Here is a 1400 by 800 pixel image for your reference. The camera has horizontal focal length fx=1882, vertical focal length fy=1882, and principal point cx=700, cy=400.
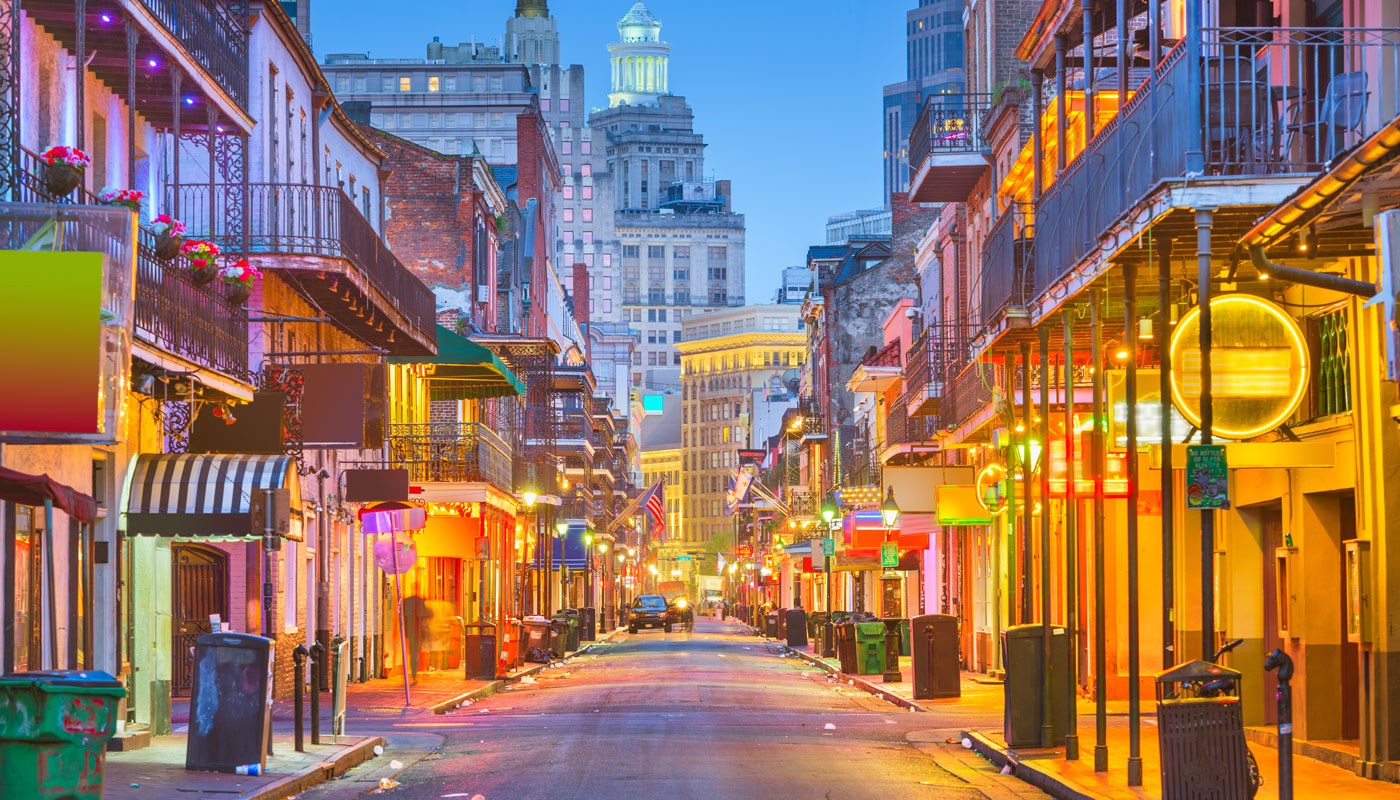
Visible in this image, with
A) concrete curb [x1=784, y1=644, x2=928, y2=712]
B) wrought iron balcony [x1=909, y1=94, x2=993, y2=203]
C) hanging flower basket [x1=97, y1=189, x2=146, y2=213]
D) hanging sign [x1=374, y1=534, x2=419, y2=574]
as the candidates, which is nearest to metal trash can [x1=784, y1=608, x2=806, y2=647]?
concrete curb [x1=784, y1=644, x2=928, y2=712]

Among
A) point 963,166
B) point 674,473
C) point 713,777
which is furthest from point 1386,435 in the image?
point 674,473

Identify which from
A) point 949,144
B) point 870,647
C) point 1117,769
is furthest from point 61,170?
point 949,144

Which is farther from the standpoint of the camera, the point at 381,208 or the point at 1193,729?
the point at 381,208

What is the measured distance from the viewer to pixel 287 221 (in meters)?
26.7

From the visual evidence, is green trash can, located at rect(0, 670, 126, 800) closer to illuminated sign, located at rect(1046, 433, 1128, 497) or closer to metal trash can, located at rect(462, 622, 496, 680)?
illuminated sign, located at rect(1046, 433, 1128, 497)

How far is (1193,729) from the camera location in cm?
1187

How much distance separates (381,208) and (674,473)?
158m

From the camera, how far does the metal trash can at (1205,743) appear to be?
38.9 feet

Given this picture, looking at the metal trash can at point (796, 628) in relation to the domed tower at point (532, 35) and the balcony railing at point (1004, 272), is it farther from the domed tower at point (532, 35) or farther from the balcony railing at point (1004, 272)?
the domed tower at point (532, 35)

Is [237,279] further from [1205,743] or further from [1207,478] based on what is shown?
[1205,743]

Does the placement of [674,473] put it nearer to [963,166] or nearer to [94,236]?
[963,166]

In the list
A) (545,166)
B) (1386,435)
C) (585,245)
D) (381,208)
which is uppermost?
(585,245)

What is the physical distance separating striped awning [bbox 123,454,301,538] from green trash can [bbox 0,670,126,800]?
797 cm

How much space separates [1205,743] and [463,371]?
27809 millimetres
